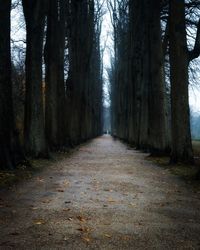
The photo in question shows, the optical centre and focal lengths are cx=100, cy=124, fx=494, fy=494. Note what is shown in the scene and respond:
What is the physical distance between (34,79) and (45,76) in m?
5.53

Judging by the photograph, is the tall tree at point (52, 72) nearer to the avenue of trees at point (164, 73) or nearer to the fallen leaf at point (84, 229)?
the avenue of trees at point (164, 73)

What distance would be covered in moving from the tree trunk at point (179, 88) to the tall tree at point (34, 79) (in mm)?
4543

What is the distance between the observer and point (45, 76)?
890 inches

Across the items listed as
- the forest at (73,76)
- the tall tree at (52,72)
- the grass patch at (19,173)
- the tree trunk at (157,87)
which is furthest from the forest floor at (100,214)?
the tall tree at (52,72)

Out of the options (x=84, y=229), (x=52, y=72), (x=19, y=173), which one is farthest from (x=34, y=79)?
(x=84, y=229)

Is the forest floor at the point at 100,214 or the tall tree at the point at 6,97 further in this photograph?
the tall tree at the point at 6,97

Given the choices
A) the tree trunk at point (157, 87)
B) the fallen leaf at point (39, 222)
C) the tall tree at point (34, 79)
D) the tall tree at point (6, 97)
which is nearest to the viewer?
the fallen leaf at point (39, 222)

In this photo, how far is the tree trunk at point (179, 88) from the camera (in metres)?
15.7

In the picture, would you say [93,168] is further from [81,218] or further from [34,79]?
[81,218]

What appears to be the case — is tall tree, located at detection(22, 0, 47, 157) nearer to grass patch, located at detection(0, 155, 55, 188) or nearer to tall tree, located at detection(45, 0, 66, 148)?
grass patch, located at detection(0, 155, 55, 188)

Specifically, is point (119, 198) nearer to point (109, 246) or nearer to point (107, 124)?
point (109, 246)

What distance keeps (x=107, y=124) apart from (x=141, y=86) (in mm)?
139609

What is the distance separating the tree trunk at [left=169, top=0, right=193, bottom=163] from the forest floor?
3735 mm

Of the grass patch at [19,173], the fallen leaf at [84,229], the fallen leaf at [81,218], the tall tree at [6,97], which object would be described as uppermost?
the tall tree at [6,97]
